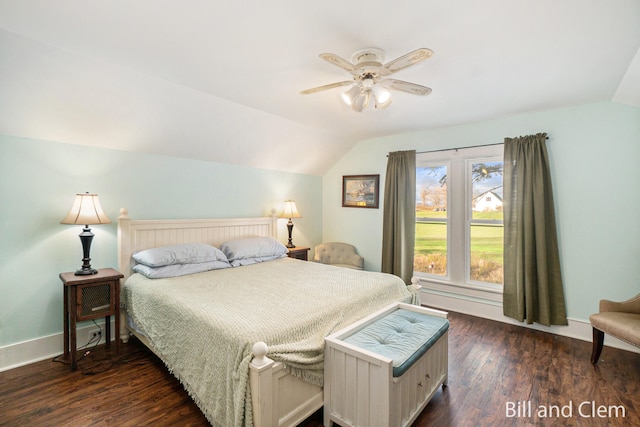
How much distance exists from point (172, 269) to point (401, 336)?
86.1 inches

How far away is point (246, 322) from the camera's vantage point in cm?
178

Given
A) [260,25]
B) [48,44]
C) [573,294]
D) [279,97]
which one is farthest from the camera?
[573,294]

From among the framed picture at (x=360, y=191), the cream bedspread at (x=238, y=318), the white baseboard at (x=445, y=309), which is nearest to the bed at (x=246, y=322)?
the cream bedspread at (x=238, y=318)

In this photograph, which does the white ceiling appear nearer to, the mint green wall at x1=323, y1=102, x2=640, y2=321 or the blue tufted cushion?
the mint green wall at x1=323, y1=102, x2=640, y2=321

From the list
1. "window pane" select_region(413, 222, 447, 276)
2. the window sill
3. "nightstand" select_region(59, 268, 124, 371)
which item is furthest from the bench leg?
"nightstand" select_region(59, 268, 124, 371)

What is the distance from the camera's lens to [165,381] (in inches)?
91.0

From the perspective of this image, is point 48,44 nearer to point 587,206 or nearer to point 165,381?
point 165,381

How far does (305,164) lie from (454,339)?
317cm

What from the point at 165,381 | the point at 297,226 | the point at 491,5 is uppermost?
the point at 491,5

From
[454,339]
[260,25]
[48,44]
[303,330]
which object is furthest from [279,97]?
[454,339]

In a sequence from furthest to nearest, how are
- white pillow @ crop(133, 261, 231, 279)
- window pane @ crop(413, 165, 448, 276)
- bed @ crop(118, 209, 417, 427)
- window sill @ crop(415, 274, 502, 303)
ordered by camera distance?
window pane @ crop(413, 165, 448, 276)
window sill @ crop(415, 274, 502, 303)
white pillow @ crop(133, 261, 231, 279)
bed @ crop(118, 209, 417, 427)

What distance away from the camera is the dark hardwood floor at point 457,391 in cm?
192

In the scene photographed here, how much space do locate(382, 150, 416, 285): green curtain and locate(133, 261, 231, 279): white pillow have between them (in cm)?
244

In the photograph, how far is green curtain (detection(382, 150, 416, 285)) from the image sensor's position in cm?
420
